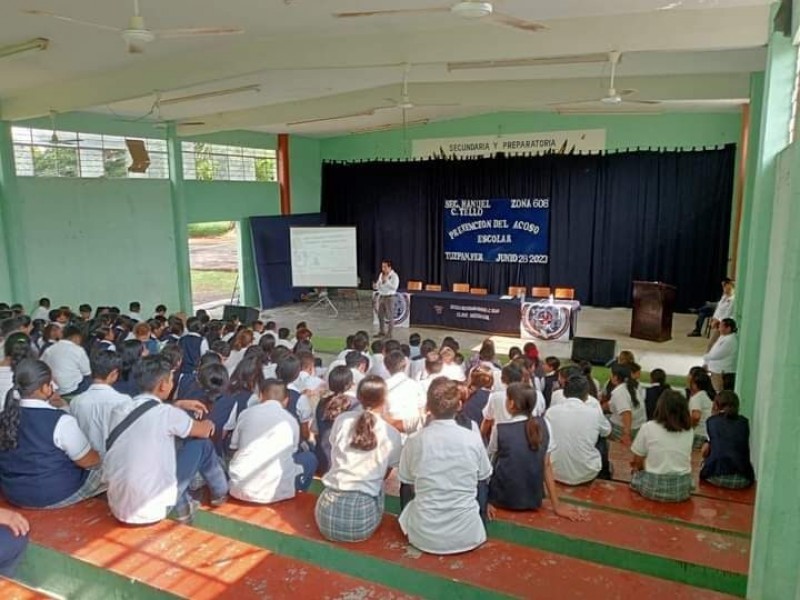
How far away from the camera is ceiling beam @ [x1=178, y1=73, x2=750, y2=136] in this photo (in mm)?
7742

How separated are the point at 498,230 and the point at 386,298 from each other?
3703 mm

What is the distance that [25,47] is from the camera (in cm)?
564

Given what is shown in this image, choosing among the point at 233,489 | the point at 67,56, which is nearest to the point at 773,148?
the point at 233,489

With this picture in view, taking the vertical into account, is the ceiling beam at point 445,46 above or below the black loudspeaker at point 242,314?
above

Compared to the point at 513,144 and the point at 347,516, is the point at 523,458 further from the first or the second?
the point at 513,144

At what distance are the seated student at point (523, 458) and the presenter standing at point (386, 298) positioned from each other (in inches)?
280

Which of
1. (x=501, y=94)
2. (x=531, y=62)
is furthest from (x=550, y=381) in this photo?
(x=501, y=94)

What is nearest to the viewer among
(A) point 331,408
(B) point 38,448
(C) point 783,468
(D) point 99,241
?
(C) point 783,468

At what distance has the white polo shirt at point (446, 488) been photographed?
271 cm

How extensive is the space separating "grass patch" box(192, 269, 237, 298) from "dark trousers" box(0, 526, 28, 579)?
1413 centimetres

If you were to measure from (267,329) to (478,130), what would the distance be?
307 inches

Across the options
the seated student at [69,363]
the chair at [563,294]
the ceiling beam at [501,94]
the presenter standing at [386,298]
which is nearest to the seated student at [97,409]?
the seated student at [69,363]

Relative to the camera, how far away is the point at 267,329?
6.72 metres

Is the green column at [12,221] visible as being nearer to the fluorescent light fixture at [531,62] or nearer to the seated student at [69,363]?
the seated student at [69,363]
